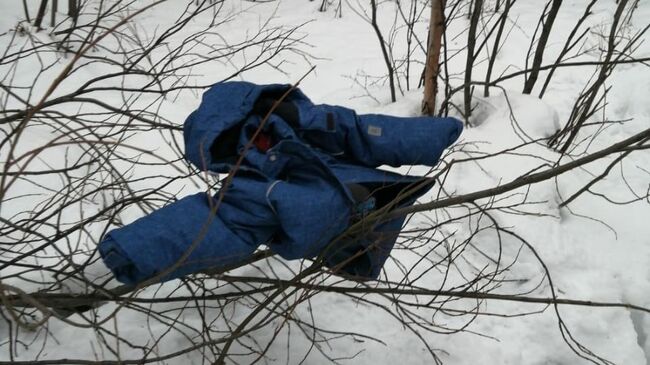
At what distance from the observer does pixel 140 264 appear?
3.78 feet

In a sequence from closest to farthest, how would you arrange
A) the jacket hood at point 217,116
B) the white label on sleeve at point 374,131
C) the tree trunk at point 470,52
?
the jacket hood at point 217,116 → the white label on sleeve at point 374,131 → the tree trunk at point 470,52

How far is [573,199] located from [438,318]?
105 centimetres

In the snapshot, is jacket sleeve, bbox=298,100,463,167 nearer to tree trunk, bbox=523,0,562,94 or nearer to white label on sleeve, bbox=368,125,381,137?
white label on sleeve, bbox=368,125,381,137

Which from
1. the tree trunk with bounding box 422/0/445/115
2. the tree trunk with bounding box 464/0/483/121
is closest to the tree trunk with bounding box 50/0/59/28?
the tree trunk with bounding box 422/0/445/115

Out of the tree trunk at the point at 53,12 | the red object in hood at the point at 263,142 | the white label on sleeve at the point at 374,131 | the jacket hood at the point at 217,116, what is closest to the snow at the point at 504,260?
the jacket hood at the point at 217,116

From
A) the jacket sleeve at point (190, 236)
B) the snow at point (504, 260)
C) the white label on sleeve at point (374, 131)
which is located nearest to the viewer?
the jacket sleeve at point (190, 236)

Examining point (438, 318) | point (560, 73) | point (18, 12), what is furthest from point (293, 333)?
point (18, 12)

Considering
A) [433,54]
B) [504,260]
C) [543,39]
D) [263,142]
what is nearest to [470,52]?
[433,54]

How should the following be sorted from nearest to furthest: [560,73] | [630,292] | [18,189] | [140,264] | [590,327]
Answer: [140,264], [590,327], [630,292], [18,189], [560,73]

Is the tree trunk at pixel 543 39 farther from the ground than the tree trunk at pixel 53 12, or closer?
closer

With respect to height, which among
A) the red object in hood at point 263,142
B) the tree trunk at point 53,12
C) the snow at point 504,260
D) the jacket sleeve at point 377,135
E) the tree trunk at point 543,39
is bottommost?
the snow at point 504,260

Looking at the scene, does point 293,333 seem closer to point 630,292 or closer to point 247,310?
point 247,310

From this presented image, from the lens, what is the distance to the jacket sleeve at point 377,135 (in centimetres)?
150

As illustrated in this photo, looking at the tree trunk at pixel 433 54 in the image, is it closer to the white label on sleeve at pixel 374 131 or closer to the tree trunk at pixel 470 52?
the tree trunk at pixel 470 52
